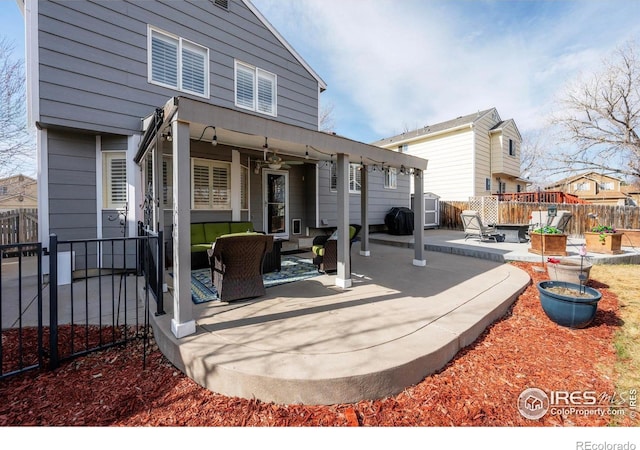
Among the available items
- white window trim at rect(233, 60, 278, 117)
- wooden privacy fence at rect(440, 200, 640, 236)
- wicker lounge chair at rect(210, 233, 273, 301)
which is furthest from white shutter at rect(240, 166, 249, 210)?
wooden privacy fence at rect(440, 200, 640, 236)

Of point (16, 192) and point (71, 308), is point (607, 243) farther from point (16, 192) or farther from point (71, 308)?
point (16, 192)

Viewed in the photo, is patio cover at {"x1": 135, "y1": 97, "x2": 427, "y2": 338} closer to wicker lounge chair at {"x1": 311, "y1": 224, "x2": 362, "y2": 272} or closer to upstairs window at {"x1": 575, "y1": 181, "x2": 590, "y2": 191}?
wicker lounge chair at {"x1": 311, "y1": 224, "x2": 362, "y2": 272}

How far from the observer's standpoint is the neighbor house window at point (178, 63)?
232 inches

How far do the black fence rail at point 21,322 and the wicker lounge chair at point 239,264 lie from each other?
1673 millimetres

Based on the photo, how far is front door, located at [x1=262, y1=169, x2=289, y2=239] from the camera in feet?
27.0

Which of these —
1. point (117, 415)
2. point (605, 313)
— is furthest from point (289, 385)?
point (605, 313)

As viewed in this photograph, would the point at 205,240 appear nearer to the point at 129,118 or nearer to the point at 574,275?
the point at 129,118

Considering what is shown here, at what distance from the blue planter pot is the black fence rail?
5426mm

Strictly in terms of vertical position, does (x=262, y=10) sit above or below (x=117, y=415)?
above

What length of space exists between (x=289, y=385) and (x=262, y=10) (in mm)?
8801

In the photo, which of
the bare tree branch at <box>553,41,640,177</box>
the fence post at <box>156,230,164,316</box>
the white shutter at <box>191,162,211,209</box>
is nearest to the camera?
the fence post at <box>156,230,164,316</box>

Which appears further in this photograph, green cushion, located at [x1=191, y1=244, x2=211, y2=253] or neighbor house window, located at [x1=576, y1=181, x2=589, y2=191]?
neighbor house window, located at [x1=576, y1=181, x2=589, y2=191]

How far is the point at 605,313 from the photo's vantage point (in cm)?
392
